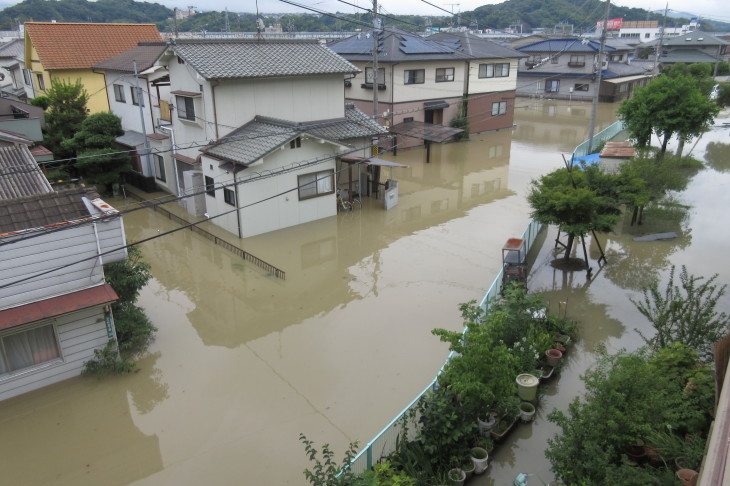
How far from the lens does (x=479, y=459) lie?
24.9 ft

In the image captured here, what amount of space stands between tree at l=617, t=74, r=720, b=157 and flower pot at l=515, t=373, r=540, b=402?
17.2 metres

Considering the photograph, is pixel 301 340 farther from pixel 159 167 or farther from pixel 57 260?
pixel 159 167

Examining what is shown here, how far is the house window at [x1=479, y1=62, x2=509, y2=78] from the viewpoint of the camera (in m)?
32.5

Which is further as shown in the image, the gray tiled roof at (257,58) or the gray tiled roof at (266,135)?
the gray tiled roof at (257,58)

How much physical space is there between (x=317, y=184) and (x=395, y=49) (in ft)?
44.0

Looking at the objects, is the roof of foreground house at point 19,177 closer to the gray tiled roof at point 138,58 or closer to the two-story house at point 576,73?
the gray tiled roof at point 138,58

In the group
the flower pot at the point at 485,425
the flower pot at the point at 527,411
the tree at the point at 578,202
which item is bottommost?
the flower pot at the point at 527,411

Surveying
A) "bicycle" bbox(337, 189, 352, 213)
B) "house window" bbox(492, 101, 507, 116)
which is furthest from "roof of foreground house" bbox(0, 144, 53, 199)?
"house window" bbox(492, 101, 507, 116)

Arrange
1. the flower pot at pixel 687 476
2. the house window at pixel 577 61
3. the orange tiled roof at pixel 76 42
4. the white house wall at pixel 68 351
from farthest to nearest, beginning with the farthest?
1. the house window at pixel 577 61
2. the orange tiled roof at pixel 76 42
3. the white house wall at pixel 68 351
4. the flower pot at pixel 687 476

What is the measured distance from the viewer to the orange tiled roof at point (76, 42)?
27297 mm

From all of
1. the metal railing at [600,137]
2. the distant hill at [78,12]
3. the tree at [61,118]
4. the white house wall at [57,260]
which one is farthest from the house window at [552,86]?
the distant hill at [78,12]

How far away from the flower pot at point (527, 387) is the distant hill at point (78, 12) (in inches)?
2918


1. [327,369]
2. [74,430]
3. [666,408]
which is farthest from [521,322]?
[74,430]

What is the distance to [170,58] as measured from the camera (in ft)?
61.9
